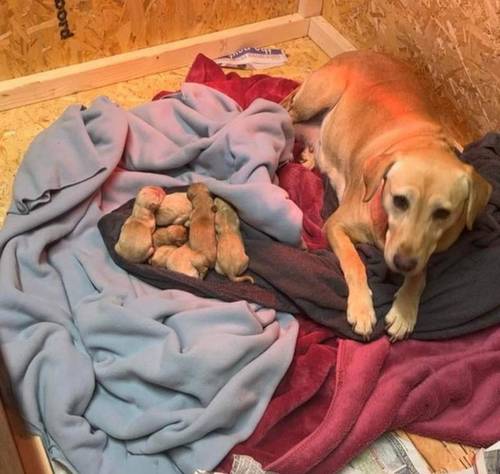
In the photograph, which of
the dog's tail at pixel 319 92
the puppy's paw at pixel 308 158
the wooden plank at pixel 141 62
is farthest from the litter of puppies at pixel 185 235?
the wooden plank at pixel 141 62

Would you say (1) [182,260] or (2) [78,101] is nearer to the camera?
A: (1) [182,260]

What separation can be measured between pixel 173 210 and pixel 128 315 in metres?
0.42

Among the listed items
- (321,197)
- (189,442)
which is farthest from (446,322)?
(189,442)

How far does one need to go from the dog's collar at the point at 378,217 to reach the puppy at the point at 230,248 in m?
0.43

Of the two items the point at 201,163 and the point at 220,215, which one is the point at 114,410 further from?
the point at 201,163

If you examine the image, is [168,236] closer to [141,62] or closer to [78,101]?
[78,101]

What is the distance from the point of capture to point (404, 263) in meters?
2.02

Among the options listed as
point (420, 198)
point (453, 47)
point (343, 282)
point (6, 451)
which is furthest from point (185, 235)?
point (453, 47)

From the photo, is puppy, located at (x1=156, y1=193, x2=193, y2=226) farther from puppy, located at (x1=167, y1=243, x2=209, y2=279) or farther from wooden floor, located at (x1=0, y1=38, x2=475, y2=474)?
wooden floor, located at (x1=0, y1=38, x2=475, y2=474)

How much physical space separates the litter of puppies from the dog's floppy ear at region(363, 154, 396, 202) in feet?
1.44

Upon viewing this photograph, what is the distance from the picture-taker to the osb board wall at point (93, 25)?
2818 mm

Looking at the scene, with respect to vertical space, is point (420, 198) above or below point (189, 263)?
above

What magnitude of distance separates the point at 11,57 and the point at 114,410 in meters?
1.64

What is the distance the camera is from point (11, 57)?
9.47 feet
